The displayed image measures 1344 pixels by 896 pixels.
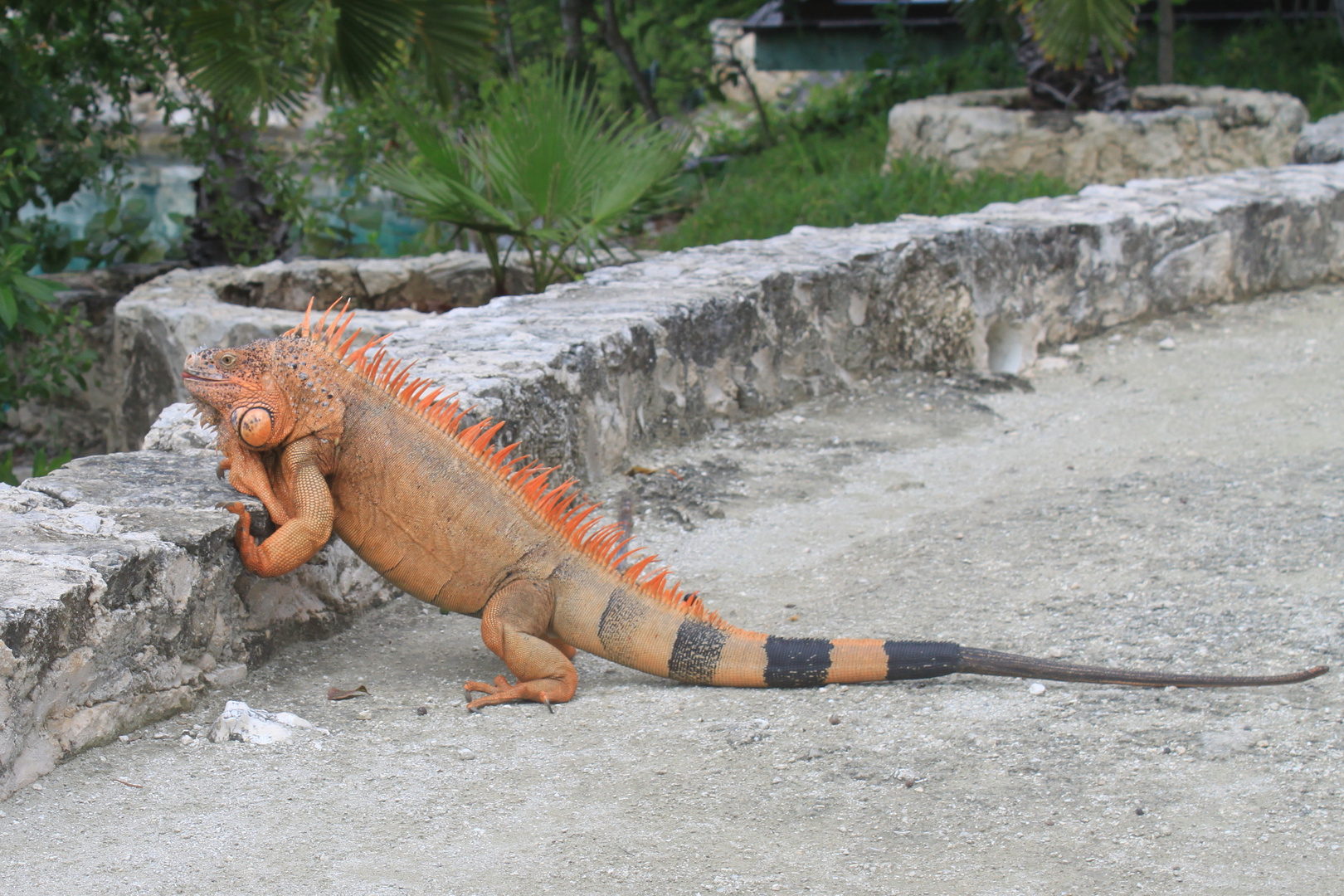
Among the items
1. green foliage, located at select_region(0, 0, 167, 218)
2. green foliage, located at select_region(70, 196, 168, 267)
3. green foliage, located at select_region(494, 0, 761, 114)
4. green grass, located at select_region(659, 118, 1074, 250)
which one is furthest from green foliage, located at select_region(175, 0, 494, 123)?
green foliage, located at select_region(494, 0, 761, 114)

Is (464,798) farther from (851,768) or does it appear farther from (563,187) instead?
(563,187)

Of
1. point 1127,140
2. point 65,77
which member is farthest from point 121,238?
point 1127,140

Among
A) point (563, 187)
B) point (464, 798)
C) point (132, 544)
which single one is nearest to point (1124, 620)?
point (464, 798)

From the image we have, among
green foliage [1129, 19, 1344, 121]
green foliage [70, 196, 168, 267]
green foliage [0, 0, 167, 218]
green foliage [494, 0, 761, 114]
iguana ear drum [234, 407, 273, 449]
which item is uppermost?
green foliage [494, 0, 761, 114]

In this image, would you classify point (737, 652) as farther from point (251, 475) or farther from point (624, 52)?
point (624, 52)

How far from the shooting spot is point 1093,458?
5133 mm

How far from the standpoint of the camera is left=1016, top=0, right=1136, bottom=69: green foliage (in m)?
8.91

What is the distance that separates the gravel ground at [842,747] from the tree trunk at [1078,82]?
24.1 feet

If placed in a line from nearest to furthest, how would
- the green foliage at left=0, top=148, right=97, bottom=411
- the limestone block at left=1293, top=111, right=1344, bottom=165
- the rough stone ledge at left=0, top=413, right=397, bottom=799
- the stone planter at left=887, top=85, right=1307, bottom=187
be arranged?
the rough stone ledge at left=0, top=413, right=397, bottom=799, the green foliage at left=0, top=148, right=97, bottom=411, the limestone block at left=1293, top=111, right=1344, bottom=165, the stone planter at left=887, top=85, right=1307, bottom=187

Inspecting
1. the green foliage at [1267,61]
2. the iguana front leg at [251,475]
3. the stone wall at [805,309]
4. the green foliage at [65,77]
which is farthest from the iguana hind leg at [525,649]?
the green foliage at [1267,61]

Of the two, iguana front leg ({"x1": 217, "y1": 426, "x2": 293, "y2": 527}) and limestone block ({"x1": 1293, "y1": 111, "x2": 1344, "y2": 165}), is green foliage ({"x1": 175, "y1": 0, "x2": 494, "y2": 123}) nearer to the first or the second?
iguana front leg ({"x1": 217, "y1": 426, "x2": 293, "y2": 527})

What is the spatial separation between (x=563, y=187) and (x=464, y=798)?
3849 millimetres

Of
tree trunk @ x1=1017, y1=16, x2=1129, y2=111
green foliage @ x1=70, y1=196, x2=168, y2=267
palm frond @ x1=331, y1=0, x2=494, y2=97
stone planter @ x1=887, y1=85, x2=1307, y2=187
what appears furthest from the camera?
tree trunk @ x1=1017, y1=16, x2=1129, y2=111

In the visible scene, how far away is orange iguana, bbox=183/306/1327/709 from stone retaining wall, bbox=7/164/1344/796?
29 cm
